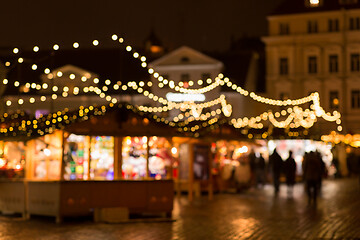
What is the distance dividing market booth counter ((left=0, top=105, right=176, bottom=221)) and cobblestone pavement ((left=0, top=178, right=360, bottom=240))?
49 cm

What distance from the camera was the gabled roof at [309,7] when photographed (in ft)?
175

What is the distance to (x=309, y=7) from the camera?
2124 inches

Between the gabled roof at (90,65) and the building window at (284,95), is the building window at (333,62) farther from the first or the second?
the gabled roof at (90,65)

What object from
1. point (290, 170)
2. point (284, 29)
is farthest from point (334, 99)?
point (290, 170)

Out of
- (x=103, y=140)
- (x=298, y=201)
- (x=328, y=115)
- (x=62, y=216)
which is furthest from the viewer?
(x=328, y=115)

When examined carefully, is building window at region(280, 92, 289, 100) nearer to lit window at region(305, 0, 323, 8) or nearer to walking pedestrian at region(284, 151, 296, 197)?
lit window at region(305, 0, 323, 8)

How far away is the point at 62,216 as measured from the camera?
58.2ft

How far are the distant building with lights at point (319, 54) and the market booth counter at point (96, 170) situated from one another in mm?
33856

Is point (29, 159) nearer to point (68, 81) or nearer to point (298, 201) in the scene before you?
point (298, 201)

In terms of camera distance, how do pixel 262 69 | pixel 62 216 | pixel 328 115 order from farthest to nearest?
pixel 262 69
pixel 328 115
pixel 62 216

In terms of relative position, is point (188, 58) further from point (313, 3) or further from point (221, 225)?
point (221, 225)

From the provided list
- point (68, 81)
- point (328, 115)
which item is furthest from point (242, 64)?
point (68, 81)

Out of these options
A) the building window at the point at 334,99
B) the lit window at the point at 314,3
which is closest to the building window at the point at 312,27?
the lit window at the point at 314,3

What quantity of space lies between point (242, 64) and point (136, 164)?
37.6 meters
